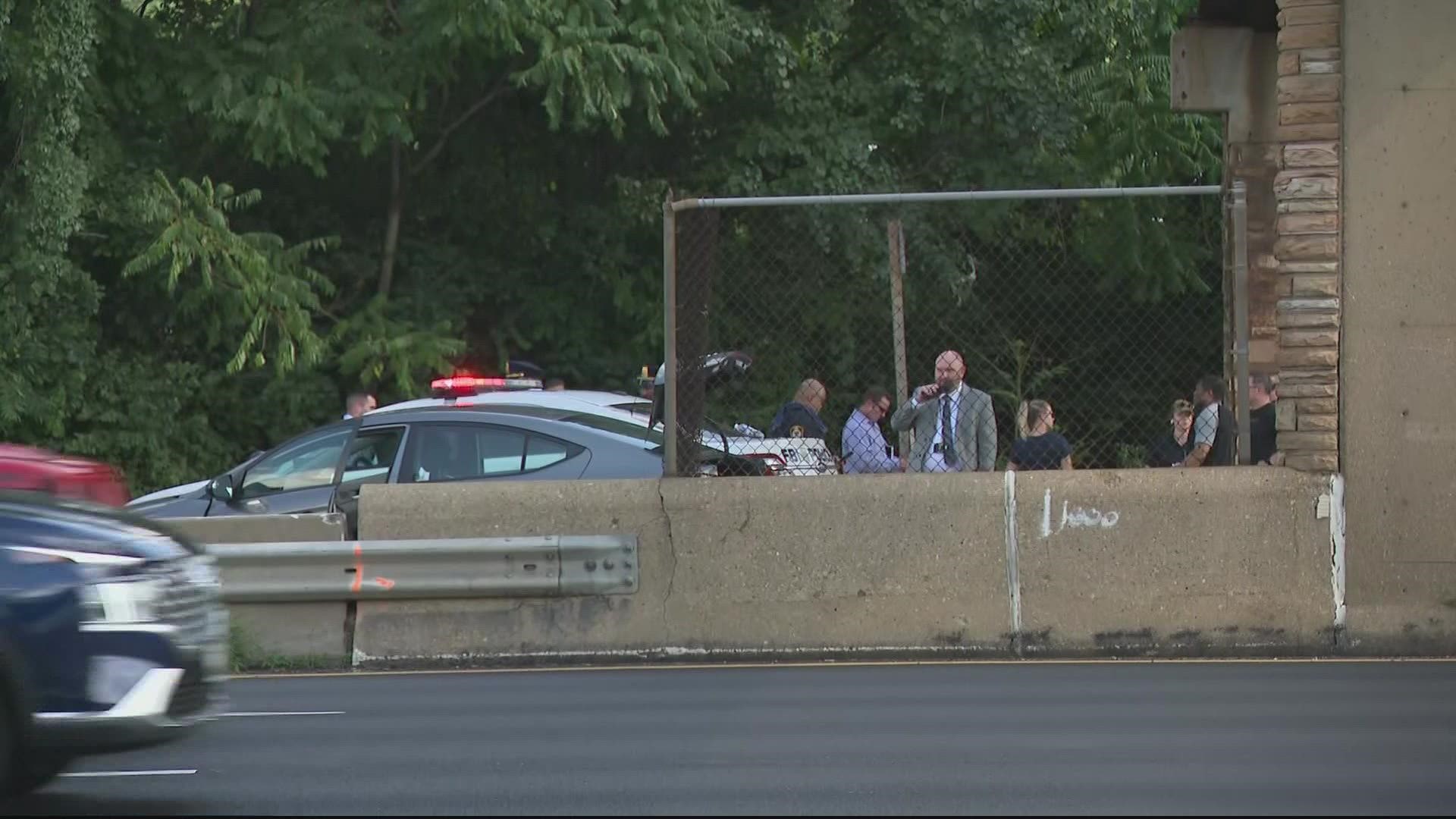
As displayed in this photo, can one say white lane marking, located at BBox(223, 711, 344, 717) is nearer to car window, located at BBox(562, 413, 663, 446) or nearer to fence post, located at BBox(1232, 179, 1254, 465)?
car window, located at BBox(562, 413, 663, 446)

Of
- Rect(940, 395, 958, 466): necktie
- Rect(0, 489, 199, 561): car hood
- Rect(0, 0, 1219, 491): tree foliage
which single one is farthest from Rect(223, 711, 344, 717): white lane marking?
Rect(0, 0, 1219, 491): tree foliage

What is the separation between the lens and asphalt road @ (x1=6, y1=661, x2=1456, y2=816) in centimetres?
785

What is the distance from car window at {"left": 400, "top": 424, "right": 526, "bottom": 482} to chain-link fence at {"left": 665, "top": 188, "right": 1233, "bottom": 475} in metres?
1.77

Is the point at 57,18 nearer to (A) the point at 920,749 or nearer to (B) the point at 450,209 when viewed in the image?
(B) the point at 450,209

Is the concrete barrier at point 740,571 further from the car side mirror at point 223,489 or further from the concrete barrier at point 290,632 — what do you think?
the car side mirror at point 223,489

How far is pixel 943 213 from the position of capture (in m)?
21.9

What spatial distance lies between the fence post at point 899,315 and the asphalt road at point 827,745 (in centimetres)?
182

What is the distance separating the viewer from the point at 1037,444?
13.0 metres

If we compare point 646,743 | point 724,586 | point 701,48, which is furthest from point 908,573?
point 701,48

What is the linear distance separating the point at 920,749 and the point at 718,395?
4599mm

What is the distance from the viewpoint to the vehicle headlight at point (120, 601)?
24.9 ft

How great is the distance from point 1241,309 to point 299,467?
6.37 m

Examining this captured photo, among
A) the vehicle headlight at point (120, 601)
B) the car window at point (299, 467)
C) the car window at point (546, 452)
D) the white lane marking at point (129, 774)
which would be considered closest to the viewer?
the vehicle headlight at point (120, 601)

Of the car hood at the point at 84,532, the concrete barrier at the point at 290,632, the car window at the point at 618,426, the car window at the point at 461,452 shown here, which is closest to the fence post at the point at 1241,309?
the car window at the point at 618,426
